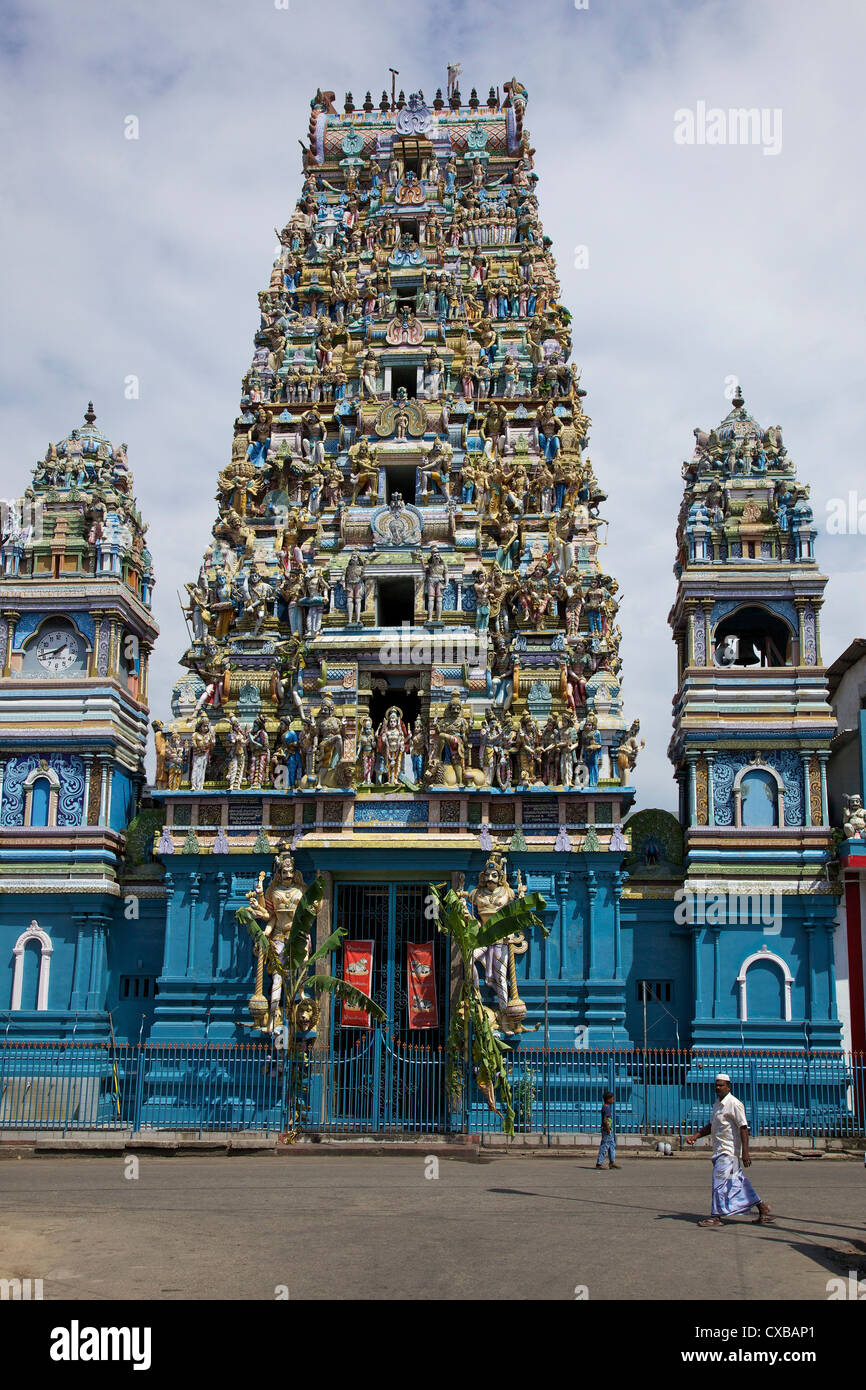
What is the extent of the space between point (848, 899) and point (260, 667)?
46.7 ft

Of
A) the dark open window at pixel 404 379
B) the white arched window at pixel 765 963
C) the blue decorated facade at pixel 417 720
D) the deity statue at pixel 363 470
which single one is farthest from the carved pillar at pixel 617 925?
the dark open window at pixel 404 379

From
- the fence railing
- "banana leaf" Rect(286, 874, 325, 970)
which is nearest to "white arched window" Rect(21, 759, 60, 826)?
the fence railing

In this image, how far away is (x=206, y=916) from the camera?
98.8ft

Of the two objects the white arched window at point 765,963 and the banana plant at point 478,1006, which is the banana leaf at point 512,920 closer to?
the banana plant at point 478,1006

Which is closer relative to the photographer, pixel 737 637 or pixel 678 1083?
pixel 678 1083

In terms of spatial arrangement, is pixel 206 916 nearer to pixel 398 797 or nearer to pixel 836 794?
pixel 398 797

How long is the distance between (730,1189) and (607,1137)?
6792 millimetres

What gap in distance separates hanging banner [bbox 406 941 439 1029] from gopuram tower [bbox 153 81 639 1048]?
11 cm

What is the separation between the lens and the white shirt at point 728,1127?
15305mm

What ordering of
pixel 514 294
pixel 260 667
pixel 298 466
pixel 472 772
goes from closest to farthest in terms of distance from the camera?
pixel 472 772 → pixel 260 667 → pixel 298 466 → pixel 514 294

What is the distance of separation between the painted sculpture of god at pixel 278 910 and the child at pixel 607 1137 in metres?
7.71

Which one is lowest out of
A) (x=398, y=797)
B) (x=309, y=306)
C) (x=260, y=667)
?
(x=398, y=797)

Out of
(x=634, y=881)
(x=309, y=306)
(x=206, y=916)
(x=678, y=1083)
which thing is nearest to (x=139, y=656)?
(x=206, y=916)

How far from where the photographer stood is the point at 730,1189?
50.3ft
